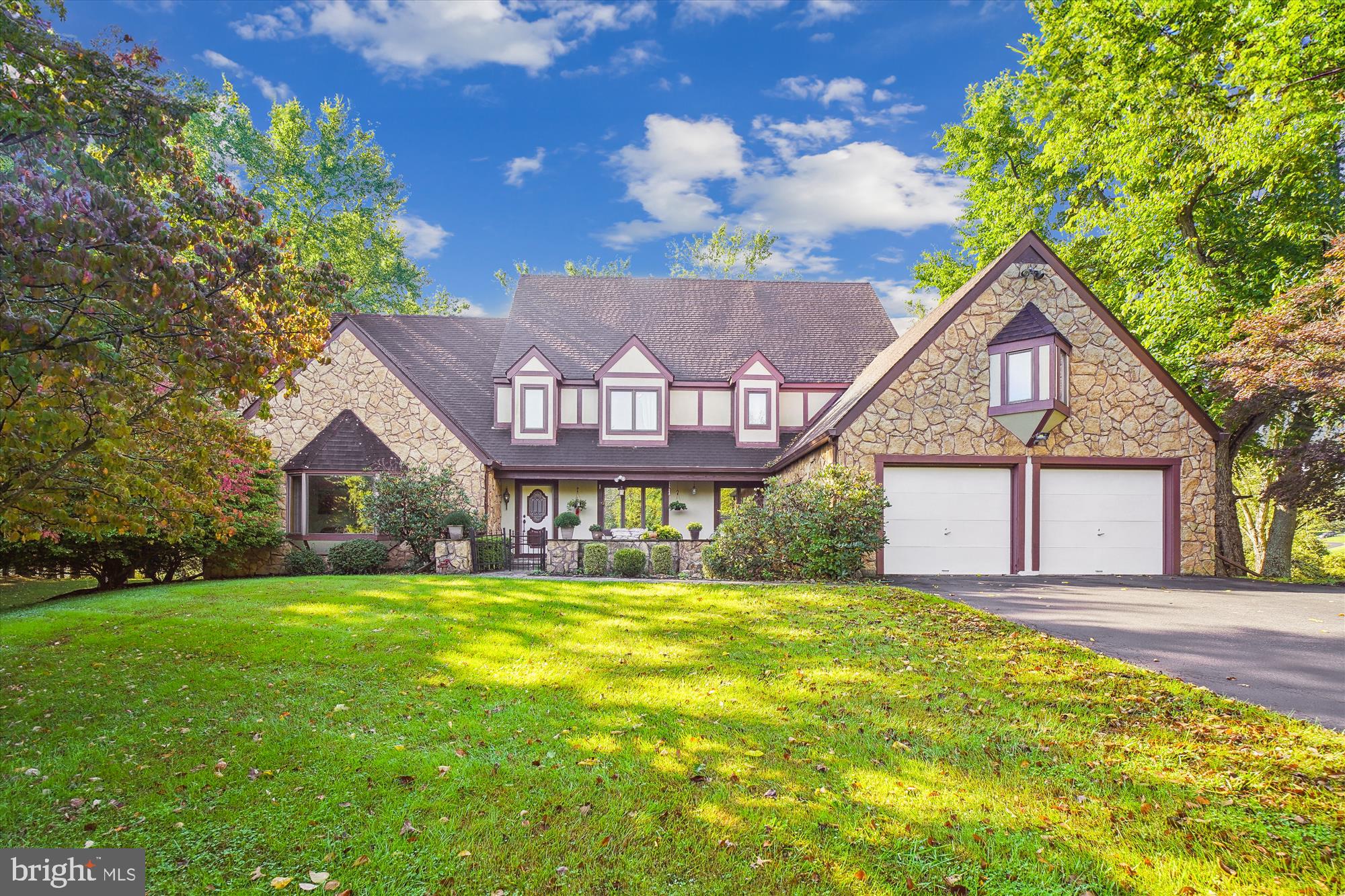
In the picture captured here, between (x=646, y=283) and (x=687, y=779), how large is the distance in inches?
769

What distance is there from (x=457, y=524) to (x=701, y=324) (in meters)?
10.2

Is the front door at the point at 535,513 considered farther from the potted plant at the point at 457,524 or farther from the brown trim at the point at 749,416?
the brown trim at the point at 749,416

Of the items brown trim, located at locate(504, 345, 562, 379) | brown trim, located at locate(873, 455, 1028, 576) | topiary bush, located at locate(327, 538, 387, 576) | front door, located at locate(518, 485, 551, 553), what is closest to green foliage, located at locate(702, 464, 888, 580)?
brown trim, located at locate(873, 455, 1028, 576)

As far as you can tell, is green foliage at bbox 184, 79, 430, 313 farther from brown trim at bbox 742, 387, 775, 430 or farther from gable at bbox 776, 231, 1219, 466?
gable at bbox 776, 231, 1219, 466

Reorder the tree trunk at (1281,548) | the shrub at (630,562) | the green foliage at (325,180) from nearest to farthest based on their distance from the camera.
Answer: the shrub at (630,562)
the tree trunk at (1281,548)
the green foliage at (325,180)

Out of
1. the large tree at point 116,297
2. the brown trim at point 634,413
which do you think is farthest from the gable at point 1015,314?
the large tree at point 116,297

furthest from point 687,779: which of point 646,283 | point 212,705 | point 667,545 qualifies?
point 646,283

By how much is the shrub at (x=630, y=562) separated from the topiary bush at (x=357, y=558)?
18.6 feet

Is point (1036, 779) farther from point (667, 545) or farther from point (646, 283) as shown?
point (646, 283)

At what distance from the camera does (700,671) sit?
19.1ft

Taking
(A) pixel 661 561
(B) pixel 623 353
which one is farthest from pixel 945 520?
(B) pixel 623 353

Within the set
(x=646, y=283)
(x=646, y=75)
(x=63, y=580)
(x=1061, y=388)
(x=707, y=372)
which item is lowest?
(x=63, y=580)

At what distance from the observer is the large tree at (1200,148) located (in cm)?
1210

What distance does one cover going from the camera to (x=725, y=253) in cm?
3222
